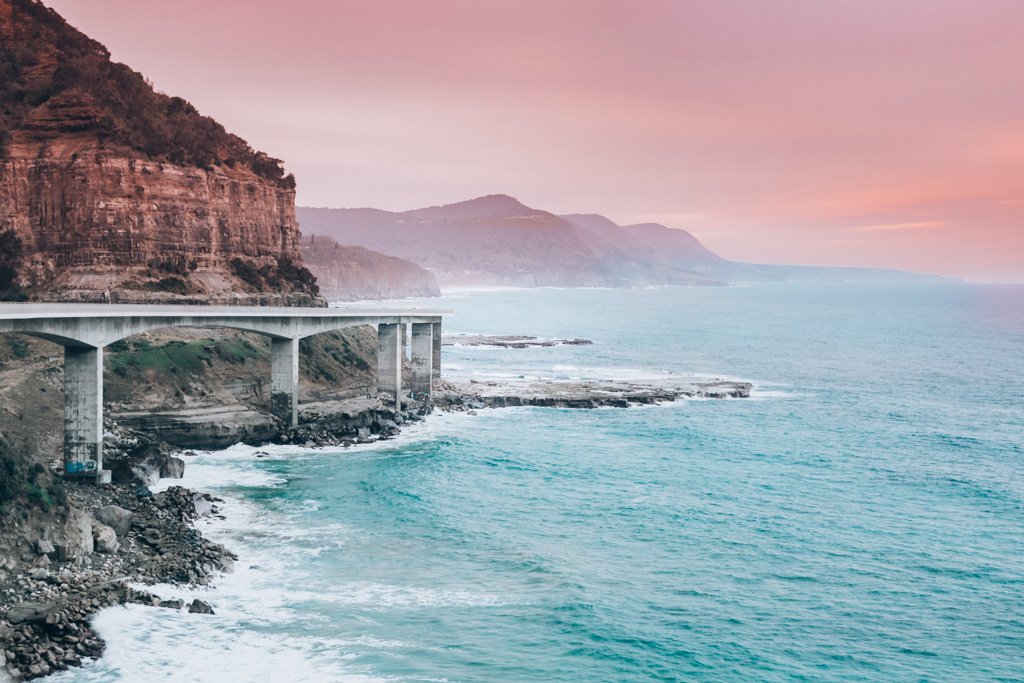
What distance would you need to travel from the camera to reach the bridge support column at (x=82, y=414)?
46344 mm

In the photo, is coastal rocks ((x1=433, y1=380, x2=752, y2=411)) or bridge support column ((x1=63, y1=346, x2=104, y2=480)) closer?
bridge support column ((x1=63, y1=346, x2=104, y2=480))

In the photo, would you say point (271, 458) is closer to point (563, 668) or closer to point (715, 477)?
point (715, 477)

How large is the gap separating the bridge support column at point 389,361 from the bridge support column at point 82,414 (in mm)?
30765

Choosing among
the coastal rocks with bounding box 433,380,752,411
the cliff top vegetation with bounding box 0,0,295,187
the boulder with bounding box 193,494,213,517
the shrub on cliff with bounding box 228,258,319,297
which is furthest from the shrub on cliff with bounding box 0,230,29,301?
the boulder with bounding box 193,494,213,517

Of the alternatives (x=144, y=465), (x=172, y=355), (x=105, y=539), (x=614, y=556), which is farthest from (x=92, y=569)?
(x=172, y=355)

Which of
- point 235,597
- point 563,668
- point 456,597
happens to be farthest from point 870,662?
point 235,597

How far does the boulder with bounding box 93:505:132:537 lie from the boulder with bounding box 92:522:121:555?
3.97 feet

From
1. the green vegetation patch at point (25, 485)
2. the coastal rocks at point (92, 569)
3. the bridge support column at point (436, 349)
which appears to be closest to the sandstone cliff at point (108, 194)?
the bridge support column at point (436, 349)

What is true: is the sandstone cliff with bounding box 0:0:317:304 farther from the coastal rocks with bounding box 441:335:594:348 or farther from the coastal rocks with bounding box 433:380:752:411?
the coastal rocks with bounding box 441:335:594:348

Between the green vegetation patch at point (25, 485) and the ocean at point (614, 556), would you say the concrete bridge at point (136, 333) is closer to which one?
the ocean at point (614, 556)

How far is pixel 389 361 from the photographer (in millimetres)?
76562

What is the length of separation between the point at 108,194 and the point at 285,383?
2152 cm

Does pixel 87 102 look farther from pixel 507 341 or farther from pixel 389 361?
pixel 507 341

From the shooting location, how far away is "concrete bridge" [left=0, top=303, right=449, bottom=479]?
1781 inches
